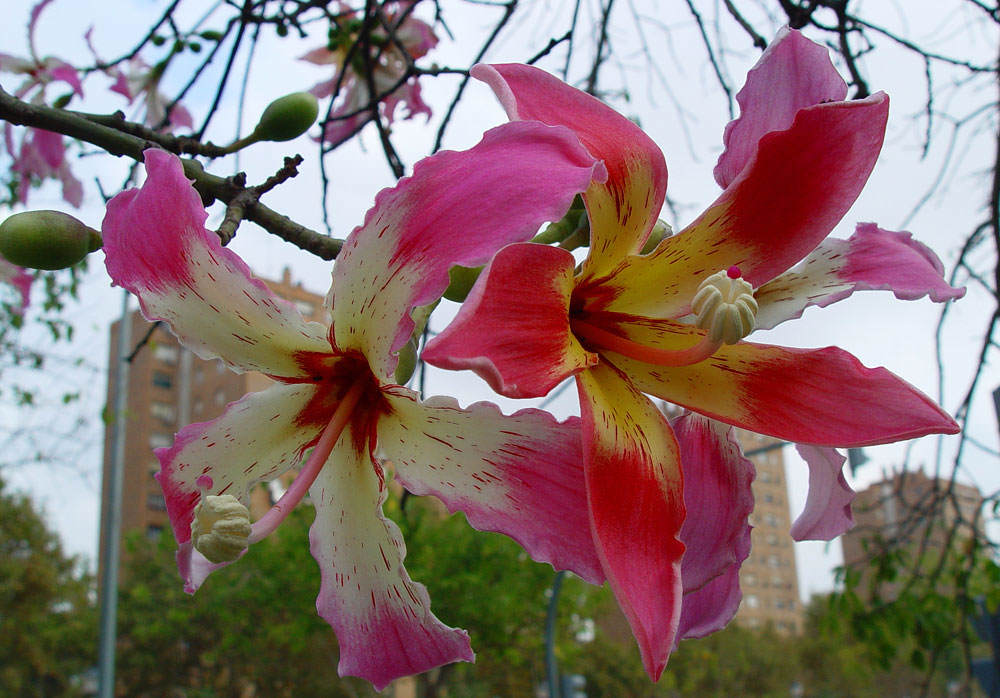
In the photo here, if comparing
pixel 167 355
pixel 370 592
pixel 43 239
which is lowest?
pixel 370 592

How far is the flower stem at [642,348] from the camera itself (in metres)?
0.63

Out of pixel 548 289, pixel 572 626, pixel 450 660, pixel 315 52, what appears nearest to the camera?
pixel 548 289

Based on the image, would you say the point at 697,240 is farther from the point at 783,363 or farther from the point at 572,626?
the point at 572,626

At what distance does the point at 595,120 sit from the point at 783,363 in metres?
0.25

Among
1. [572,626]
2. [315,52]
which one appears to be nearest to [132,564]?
[572,626]

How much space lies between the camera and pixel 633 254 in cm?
73

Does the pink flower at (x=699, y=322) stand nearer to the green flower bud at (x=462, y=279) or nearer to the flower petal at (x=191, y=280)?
the green flower bud at (x=462, y=279)

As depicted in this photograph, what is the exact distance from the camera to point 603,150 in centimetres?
67

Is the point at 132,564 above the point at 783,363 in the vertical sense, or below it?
above

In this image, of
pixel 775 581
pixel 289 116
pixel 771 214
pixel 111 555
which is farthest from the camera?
pixel 775 581

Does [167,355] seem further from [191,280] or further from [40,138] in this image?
[191,280]

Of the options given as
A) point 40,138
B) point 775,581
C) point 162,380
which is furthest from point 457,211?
point 775,581

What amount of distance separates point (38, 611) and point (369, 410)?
71.9 feet

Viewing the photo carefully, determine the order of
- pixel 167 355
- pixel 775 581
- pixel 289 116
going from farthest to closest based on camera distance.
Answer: pixel 775 581 → pixel 167 355 → pixel 289 116
